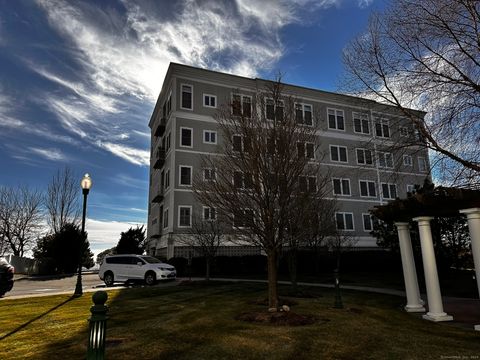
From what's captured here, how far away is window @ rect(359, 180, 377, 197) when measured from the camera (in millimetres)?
38688

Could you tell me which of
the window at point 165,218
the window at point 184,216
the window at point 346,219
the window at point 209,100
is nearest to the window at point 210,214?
the window at point 184,216

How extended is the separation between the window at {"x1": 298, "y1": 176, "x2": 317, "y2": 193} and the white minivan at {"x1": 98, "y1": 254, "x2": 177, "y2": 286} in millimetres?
12415

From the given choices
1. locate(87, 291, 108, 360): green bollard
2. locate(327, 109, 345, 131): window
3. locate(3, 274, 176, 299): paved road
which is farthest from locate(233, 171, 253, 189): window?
locate(327, 109, 345, 131): window

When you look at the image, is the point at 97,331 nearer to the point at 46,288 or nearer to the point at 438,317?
the point at 438,317

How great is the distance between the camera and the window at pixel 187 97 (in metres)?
32.6

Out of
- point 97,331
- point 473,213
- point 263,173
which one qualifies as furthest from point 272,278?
point 97,331

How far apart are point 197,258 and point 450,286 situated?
17.7m

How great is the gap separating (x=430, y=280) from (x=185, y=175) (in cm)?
2395

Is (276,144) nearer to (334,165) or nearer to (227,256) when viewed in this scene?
(227,256)

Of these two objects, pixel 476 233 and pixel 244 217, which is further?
pixel 244 217

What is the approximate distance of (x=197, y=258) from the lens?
2891 centimetres

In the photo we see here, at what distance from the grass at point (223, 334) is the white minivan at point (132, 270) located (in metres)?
8.34

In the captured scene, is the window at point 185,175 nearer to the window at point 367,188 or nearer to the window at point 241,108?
the window at point 367,188

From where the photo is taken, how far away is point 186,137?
1264 inches
